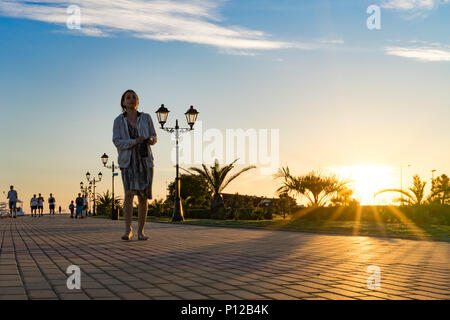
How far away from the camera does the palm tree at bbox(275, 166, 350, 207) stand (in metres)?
29.4

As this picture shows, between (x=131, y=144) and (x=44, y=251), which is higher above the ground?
(x=131, y=144)

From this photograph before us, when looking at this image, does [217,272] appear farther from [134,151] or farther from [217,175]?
[217,175]

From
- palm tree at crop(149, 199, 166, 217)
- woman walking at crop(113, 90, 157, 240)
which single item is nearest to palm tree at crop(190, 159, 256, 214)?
palm tree at crop(149, 199, 166, 217)

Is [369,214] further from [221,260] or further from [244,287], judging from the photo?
[244,287]

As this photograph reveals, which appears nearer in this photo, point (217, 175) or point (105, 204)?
point (217, 175)

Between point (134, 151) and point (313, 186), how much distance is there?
2252cm

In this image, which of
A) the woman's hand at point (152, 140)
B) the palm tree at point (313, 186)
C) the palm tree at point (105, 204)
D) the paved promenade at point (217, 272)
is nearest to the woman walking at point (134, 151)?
the woman's hand at point (152, 140)

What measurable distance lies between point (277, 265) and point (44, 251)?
3452 mm

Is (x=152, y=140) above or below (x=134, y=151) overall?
above

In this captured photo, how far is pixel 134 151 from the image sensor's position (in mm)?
8211

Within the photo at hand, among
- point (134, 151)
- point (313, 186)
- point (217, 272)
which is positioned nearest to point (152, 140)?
point (134, 151)

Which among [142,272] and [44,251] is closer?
[142,272]
